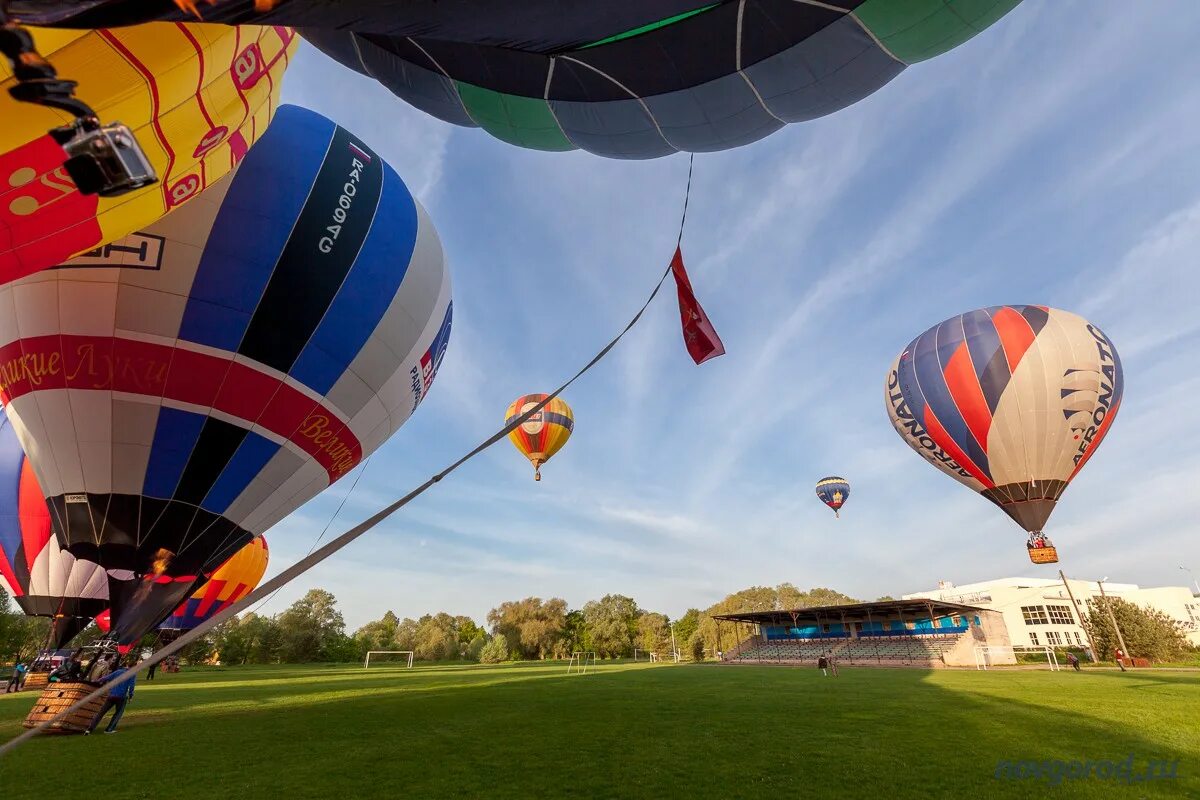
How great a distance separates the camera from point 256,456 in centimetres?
862

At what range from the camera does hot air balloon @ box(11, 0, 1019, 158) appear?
4.36 meters

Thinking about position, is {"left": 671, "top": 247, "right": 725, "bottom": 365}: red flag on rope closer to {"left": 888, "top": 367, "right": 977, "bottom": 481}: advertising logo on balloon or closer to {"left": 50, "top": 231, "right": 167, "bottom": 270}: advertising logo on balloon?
{"left": 50, "top": 231, "right": 167, "bottom": 270}: advertising logo on balloon

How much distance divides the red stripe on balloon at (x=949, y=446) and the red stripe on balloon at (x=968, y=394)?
0.89 metres

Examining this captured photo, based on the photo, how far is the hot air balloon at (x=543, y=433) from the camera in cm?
2897

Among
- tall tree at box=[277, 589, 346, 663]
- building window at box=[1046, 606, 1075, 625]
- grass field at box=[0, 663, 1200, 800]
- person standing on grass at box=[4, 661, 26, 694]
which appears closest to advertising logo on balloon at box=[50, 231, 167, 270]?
grass field at box=[0, 663, 1200, 800]

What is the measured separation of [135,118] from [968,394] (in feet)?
79.8

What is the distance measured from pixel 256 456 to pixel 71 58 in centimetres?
618

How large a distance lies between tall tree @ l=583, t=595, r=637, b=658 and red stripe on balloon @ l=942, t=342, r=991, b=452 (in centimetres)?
5652

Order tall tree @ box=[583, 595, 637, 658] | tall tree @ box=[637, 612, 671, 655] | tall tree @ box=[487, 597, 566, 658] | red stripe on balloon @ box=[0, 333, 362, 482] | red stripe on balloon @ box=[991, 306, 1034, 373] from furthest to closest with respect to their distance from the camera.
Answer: tall tree @ box=[637, 612, 671, 655]
tall tree @ box=[583, 595, 637, 658]
tall tree @ box=[487, 597, 566, 658]
red stripe on balloon @ box=[991, 306, 1034, 373]
red stripe on balloon @ box=[0, 333, 362, 482]

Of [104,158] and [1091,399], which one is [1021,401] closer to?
[1091,399]

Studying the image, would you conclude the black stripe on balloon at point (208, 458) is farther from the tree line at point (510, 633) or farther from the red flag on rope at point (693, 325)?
the tree line at point (510, 633)

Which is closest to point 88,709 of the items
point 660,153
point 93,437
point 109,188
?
point 93,437

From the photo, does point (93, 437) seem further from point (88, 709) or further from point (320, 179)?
point (320, 179)

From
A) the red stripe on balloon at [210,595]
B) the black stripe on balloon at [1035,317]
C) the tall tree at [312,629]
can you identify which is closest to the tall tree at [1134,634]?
the black stripe on balloon at [1035,317]
